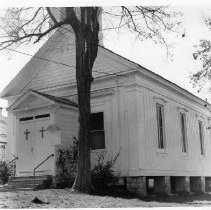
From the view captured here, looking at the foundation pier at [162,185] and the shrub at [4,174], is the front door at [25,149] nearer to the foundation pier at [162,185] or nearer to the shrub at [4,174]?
the shrub at [4,174]

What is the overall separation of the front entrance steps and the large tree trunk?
1.75m

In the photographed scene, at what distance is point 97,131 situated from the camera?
17.0 meters

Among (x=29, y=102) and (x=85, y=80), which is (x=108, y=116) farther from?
(x=29, y=102)

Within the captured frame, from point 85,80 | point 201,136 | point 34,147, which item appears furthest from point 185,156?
point 85,80

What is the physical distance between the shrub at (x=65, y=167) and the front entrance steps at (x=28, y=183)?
340mm

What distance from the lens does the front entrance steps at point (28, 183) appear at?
15.0 metres

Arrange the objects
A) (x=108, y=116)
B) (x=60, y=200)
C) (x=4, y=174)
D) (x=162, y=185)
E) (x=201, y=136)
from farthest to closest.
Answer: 1. (x=201, y=136)
2. (x=4, y=174)
3. (x=162, y=185)
4. (x=108, y=116)
5. (x=60, y=200)

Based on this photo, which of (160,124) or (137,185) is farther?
(160,124)

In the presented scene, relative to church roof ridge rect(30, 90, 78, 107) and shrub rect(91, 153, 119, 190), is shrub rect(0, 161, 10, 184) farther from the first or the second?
shrub rect(91, 153, 119, 190)

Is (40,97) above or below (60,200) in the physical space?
above

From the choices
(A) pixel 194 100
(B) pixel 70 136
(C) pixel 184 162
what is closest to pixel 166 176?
(C) pixel 184 162

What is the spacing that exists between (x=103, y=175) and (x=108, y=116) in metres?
2.42

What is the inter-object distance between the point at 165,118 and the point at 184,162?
2.42 m

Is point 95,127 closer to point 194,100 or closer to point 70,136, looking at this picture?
point 70,136
